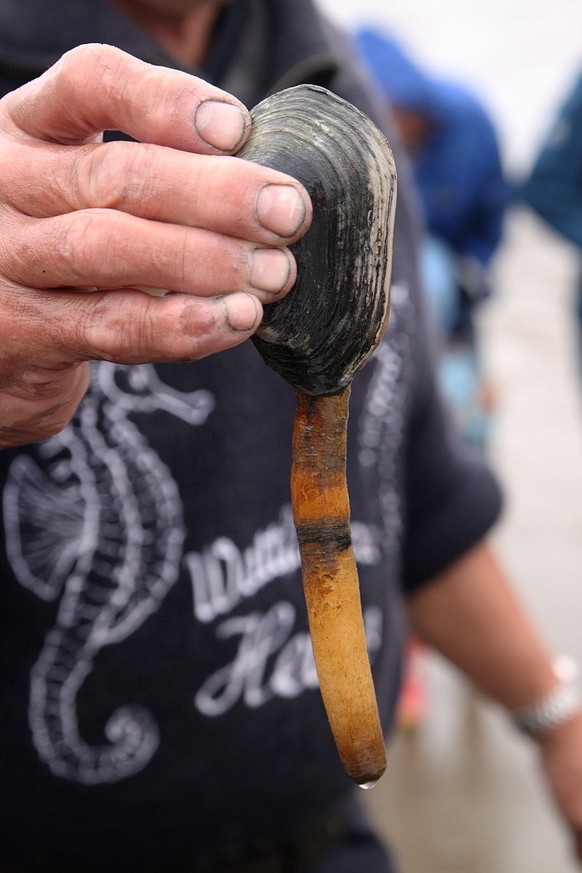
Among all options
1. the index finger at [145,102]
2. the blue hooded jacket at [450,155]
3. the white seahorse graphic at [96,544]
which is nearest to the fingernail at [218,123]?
the index finger at [145,102]

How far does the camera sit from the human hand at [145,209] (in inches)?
20.7

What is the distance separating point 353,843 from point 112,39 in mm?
975

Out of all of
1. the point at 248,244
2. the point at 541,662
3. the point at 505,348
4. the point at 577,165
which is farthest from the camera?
the point at 505,348

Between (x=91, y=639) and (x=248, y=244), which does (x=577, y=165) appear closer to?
(x=91, y=639)

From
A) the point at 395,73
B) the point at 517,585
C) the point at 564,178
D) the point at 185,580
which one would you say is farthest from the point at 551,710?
the point at 395,73

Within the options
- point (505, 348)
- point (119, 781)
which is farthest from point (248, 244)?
point (505, 348)

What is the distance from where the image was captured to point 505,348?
7.54 m

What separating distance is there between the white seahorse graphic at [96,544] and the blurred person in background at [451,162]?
8.66 feet

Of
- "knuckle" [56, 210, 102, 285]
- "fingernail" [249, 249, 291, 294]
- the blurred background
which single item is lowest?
the blurred background

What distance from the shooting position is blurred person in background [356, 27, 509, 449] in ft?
12.5

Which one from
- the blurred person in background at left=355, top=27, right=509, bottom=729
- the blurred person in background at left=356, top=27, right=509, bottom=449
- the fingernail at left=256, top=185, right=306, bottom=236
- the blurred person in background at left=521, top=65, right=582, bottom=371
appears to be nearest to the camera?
the fingernail at left=256, top=185, right=306, bottom=236

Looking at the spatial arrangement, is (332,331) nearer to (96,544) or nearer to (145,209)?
(145,209)

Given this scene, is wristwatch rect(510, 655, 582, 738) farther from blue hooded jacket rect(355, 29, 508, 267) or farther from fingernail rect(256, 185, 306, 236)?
blue hooded jacket rect(355, 29, 508, 267)

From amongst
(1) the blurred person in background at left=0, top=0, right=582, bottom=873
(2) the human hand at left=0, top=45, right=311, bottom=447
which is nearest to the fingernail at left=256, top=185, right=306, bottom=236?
(2) the human hand at left=0, top=45, right=311, bottom=447
